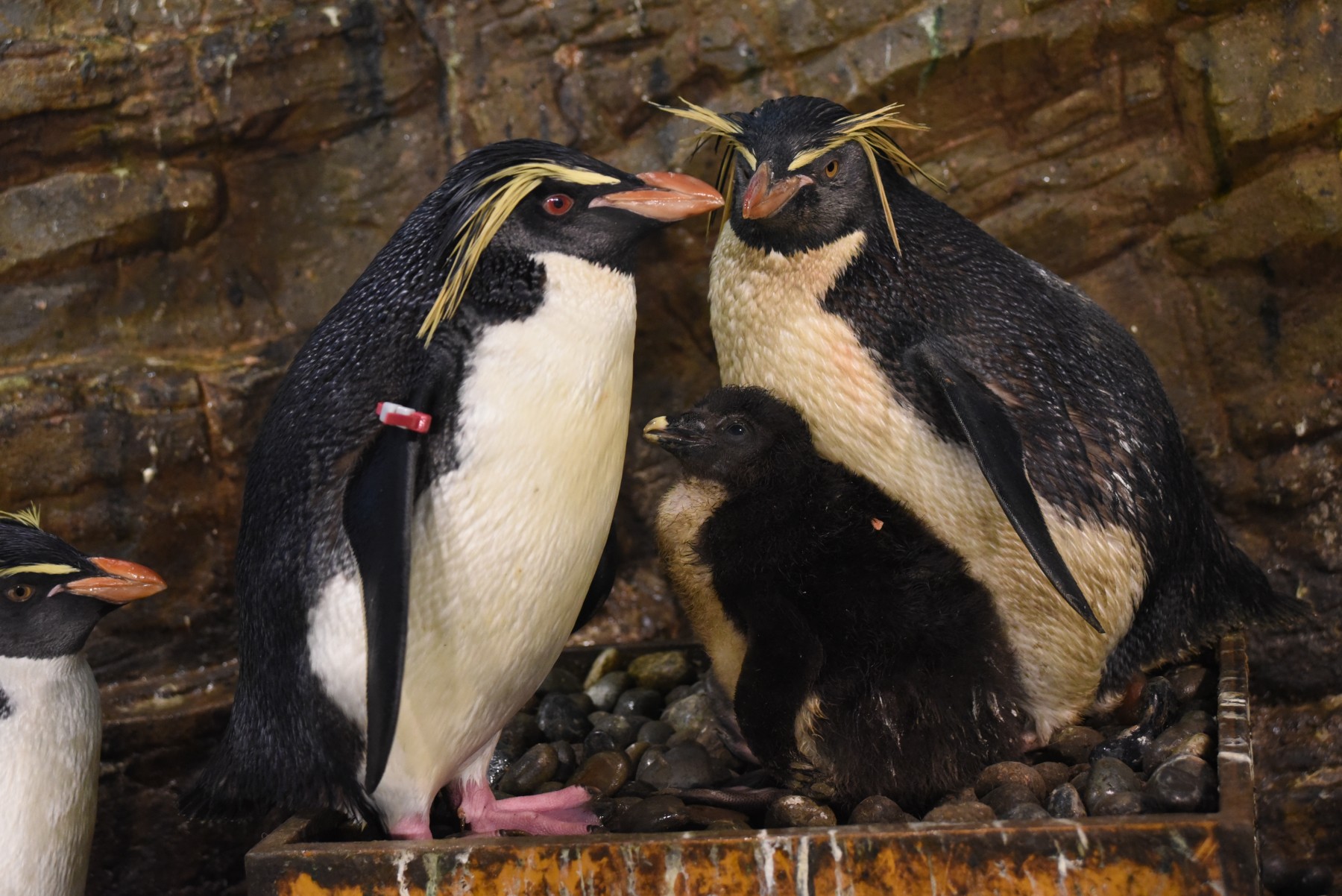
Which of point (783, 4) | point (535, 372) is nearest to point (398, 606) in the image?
point (535, 372)

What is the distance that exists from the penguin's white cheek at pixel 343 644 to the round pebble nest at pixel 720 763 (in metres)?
0.40

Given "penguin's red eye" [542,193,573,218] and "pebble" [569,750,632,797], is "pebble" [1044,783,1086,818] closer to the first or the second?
"pebble" [569,750,632,797]

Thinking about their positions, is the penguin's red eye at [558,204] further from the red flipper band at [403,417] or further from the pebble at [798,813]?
the pebble at [798,813]

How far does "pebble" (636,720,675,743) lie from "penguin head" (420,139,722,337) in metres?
1.02

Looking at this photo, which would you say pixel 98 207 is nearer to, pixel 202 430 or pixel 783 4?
pixel 202 430

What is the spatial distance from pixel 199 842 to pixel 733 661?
1.71 m

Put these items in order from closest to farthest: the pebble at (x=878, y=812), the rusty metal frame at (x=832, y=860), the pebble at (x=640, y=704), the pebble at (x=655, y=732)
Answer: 1. the rusty metal frame at (x=832, y=860)
2. the pebble at (x=878, y=812)
3. the pebble at (x=655, y=732)
4. the pebble at (x=640, y=704)

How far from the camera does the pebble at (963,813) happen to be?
199cm

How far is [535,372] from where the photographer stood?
207cm

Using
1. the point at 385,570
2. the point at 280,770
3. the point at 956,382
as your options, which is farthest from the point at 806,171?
the point at 280,770

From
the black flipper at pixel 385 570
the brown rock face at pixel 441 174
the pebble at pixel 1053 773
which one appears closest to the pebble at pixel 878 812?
the pebble at pixel 1053 773

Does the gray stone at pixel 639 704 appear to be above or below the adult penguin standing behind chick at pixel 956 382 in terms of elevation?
below

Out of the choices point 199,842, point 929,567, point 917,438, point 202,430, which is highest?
point 202,430

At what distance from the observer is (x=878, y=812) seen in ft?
6.90
